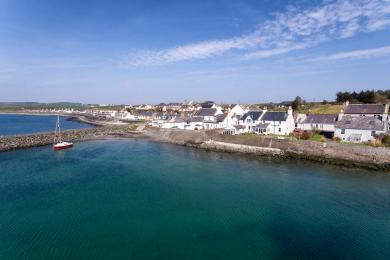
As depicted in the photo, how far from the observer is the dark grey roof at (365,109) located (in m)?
38.1

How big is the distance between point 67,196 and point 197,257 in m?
12.1

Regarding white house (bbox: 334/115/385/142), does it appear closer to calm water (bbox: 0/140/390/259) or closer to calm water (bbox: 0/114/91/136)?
calm water (bbox: 0/140/390/259)

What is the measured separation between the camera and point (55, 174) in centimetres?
2505

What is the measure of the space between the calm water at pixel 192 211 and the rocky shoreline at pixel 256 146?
9.56ft

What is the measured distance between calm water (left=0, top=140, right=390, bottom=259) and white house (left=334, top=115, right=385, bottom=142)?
302 inches

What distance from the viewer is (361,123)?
30.9 metres

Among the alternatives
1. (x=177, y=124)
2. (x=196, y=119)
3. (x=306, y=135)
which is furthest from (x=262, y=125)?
(x=177, y=124)

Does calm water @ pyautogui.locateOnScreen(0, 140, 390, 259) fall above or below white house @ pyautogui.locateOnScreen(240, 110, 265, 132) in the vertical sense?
below

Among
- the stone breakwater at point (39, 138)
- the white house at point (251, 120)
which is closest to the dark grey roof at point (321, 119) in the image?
the white house at point (251, 120)

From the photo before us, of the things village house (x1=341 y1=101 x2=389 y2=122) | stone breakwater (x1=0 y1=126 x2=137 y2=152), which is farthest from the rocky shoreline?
village house (x1=341 y1=101 x2=389 y2=122)

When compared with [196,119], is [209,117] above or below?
above

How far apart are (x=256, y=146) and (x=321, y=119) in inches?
469

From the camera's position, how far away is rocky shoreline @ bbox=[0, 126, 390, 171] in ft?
87.8

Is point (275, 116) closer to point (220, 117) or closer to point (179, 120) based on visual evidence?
point (220, 117)
